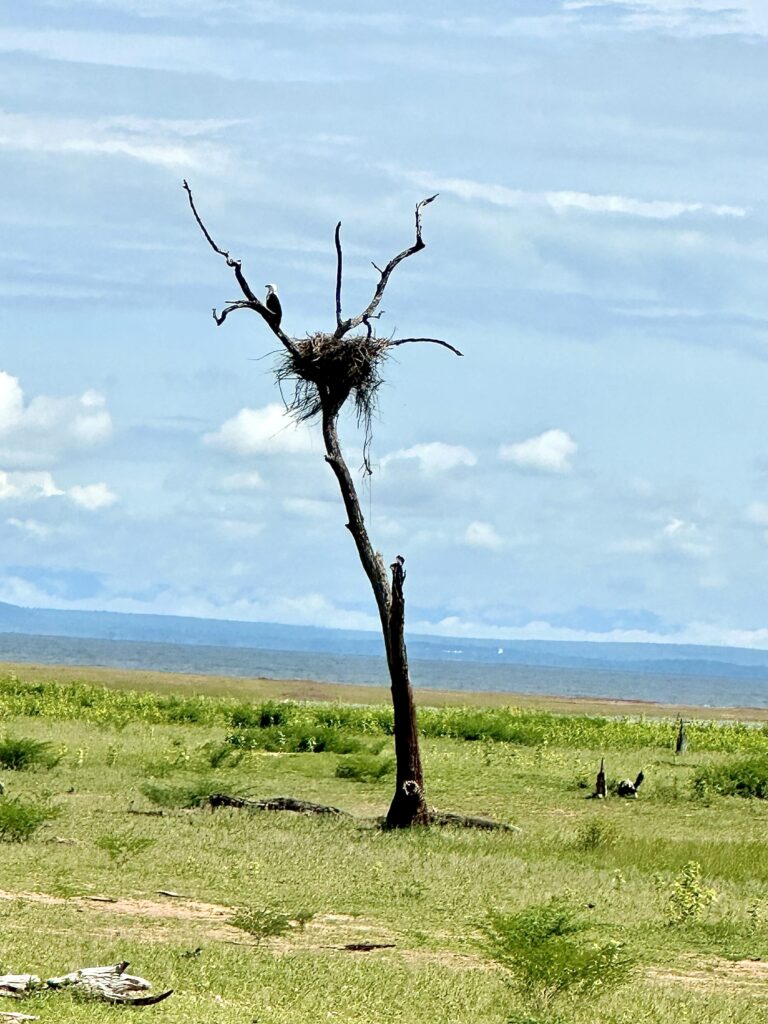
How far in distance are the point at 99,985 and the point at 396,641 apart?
12758mm

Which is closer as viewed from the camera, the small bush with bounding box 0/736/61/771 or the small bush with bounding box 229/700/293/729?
the small bush with bounding box 0/736/61/771

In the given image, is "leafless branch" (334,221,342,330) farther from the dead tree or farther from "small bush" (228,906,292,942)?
"small bush" (228,906,292,942)

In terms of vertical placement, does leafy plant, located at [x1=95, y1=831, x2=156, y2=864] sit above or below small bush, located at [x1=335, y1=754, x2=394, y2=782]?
below

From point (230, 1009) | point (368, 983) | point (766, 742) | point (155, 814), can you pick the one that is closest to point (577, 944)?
point (368, 983)

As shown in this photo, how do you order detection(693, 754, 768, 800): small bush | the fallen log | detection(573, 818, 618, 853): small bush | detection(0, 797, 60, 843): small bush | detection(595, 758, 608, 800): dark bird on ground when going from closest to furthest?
1. detection(0, 797, 60, 843): small bush
2. detection(573, 818, 618, 853): small bush
3. the fallen log
4. detection(595, 758, 608, 800): dark bird on ground
5. detection(693, 754, 768, 800): small bush

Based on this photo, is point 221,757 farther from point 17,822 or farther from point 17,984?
point 17,984

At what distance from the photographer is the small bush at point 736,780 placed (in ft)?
90.0

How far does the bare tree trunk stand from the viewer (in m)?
21.8

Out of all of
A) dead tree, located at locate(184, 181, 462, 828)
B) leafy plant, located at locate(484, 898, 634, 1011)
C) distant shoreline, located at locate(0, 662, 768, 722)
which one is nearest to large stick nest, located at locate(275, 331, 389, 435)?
dead tree, located at locate(184, 181, 462, 828)

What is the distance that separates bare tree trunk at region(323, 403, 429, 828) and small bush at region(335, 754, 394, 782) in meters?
5.61

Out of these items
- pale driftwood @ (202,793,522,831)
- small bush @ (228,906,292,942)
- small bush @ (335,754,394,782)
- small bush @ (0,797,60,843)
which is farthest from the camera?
small bush @ (335,754,394,782)

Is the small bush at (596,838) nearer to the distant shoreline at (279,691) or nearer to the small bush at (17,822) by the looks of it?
the small bush at (17,822)

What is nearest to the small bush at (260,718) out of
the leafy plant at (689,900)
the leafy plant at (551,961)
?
the leafy plant at (689,900)

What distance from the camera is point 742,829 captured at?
2341 centimetres
